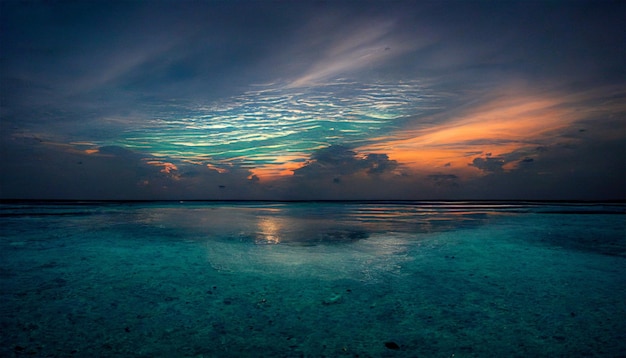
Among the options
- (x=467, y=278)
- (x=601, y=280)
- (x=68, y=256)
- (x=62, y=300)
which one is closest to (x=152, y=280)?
(x=62, y=300)

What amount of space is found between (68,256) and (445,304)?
8.50m

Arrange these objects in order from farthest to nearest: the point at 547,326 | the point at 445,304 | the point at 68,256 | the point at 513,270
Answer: the point at 68,256 → the point at 513,270 → the point at 445,304 → the point at 547,326

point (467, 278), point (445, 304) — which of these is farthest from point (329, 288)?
point (467, 278)

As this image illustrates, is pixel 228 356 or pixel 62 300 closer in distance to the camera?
pixel 228 356

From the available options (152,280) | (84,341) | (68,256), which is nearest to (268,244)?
(152,280)

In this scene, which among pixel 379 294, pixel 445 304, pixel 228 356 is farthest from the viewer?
pixel 379 294

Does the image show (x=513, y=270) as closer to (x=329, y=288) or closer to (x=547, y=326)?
(x=547, y=326)

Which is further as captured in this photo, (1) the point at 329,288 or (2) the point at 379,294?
(1) the point at 329,288

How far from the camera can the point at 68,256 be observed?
7.52 m

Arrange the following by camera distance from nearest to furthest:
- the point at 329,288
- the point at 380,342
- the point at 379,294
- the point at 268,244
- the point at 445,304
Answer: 1. the point at 380,342
2. the point at 445,304
3. the point at 379,294
4. the point at 329,288
5. the point at 268,244

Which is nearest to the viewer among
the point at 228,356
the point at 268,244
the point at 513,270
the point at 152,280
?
the point at 228,356

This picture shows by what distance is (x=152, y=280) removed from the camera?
546cm

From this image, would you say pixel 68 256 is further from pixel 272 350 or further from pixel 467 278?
pixel 467 278

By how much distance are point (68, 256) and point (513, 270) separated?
33.4 feet
